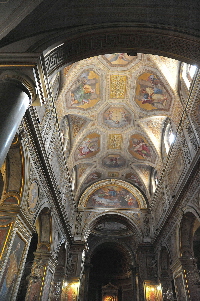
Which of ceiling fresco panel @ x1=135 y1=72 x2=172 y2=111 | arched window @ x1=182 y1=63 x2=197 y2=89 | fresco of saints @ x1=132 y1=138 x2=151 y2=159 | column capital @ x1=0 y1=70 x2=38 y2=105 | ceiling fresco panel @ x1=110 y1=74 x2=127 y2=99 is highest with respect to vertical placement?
ceiling fresco panel @ x1=110 y1=74 x2=127 y2=99

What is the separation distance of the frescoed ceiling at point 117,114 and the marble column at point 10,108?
6836mm

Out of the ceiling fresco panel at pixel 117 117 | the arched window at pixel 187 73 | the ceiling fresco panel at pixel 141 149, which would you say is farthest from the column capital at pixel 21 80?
the ceiling fresco panel at pixel 141 149

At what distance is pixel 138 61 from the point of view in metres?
11.6

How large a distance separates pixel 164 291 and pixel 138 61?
45.7 ft

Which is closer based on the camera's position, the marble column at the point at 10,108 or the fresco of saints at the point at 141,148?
the marble column at the point at 10,108

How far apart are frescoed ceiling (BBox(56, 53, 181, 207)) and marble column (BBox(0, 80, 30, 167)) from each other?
6836 millimetres

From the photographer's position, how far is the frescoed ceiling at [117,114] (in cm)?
1169

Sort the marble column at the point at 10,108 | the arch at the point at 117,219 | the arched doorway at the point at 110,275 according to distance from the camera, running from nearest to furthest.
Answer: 1. the marble column at the point at 10,108
2. the arch at the point at 117,219
3. the arched doorway at the point at 110,275

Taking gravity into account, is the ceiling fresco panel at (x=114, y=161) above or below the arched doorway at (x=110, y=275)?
above

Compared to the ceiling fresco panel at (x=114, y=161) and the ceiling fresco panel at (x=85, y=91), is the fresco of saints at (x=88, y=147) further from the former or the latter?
the ceiling fresco panel at (x=85, y=91)

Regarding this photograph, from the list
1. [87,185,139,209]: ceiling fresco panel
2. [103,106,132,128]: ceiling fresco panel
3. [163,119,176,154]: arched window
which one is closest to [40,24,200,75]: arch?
[163,119,176,154]: arched window

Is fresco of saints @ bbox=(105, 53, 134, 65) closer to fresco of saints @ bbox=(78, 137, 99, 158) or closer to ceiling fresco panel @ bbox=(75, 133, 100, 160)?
ceiling fresco panel @ bbox=(75, 133, 100, 160)

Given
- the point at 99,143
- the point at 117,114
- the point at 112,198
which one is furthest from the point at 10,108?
the point at 112,198

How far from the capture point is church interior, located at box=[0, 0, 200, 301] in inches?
235
